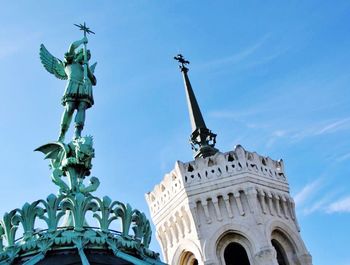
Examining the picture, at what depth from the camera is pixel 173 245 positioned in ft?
101

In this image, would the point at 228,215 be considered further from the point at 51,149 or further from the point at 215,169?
the point at 51,149

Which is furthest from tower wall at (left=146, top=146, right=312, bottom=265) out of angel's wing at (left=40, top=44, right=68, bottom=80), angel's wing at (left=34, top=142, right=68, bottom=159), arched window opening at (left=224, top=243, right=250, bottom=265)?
angel's wing at (left=34, top=142, right=68, bottom=159)

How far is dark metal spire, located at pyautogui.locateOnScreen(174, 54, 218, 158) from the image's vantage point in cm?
3253

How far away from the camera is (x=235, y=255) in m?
29.5

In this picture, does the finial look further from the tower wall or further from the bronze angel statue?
Answer: the bronze angel statue

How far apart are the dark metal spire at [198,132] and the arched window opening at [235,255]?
558cm

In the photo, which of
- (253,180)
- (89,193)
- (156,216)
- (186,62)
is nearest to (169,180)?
(156,216)

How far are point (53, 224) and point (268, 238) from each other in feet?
74.4

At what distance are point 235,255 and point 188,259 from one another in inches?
102

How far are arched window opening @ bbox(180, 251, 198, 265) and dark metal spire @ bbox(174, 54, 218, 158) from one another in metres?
5.74

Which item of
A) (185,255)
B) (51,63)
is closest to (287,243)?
(185,255)

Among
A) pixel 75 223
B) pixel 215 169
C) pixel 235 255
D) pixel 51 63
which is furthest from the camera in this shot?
pixel 215 169

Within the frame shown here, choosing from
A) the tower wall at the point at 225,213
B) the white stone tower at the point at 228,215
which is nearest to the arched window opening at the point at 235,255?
the white stone tower at the point at 228,215

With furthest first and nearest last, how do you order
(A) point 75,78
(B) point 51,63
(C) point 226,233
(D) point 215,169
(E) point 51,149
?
1. (D) point 215,169
2. (C) point 226,233
3. (B) point 51,63
4. (A) point 75,78
5. (E) point 51,149
